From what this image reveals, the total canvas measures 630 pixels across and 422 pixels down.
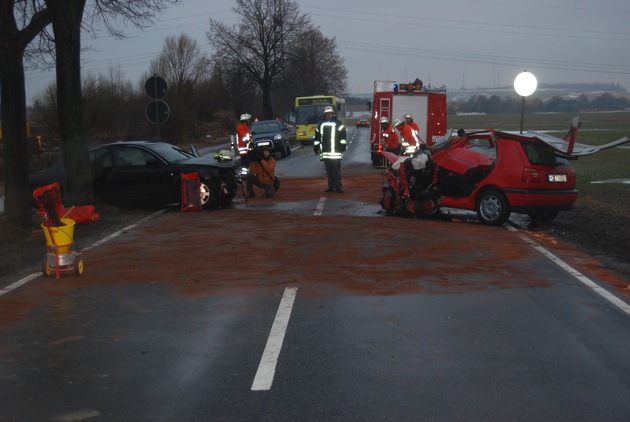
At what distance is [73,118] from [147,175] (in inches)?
73.4

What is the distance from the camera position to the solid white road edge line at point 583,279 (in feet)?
24.9

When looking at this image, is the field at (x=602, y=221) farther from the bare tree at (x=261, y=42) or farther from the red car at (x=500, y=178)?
the bare tree at (x=261, y=42)

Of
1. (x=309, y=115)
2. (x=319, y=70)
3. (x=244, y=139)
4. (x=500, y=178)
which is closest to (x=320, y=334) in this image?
(x=500, y=178)

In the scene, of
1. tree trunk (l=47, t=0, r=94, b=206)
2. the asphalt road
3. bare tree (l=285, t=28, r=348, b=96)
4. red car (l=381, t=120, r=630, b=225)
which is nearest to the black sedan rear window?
tree trunk (l=47, t=0, r=94, b=206)

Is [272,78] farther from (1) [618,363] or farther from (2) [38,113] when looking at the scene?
(1) [618,363]

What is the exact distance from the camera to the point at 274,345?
Answer: 6.16 metres

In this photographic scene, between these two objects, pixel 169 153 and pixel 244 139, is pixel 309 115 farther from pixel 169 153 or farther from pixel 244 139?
pixel 169 153

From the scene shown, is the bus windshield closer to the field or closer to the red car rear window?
the field

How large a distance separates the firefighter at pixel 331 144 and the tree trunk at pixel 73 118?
5436 millimetres

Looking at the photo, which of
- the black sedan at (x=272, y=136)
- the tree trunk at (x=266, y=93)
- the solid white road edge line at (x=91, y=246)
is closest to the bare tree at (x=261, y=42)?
the tree trunk at (x=266, y=93)

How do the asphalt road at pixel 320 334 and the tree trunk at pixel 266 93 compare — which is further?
the tree trunk at pixel 266 93

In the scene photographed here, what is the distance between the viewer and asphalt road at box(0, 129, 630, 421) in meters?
4.92

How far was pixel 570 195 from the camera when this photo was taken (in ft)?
42.9

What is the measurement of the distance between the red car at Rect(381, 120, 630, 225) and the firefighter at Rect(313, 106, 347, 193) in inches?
152
